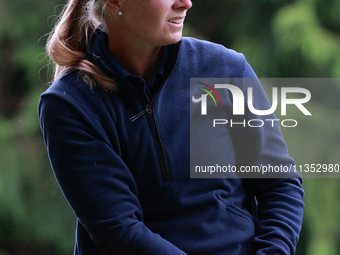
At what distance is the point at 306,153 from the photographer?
7.99ft

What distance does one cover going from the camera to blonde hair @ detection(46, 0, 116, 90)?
91 centimetres

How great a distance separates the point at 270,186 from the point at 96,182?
0.40 metres

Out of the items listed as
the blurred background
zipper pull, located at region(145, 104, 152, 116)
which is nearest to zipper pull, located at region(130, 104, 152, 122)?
zipper pull, located at region(145, 104, 152, 116)

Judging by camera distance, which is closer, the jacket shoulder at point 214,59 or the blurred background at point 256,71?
the jacket shoulder at point 214,59

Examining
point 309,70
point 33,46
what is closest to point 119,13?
point 309,70

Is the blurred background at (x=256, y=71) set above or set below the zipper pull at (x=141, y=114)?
below

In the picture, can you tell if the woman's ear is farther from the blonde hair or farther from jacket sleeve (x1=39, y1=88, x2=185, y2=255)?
jacket sleeve (x1=39, y1=88, x2=185, y2=255)

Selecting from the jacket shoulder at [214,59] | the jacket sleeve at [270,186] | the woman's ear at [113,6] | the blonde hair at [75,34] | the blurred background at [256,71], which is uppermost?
the woman's ear at [113,6]

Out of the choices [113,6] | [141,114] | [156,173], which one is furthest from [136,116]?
[113,6]

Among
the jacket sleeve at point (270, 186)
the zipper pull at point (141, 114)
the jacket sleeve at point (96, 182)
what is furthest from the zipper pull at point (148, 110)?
the jacket sleeve at point (270, 186)

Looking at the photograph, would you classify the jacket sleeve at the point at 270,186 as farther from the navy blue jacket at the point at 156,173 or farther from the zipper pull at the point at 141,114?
the zipper pull at the point at 141,114

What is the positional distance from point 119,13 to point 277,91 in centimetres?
180

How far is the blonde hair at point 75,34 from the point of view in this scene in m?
0.91

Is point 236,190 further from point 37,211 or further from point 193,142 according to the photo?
point 37,211
